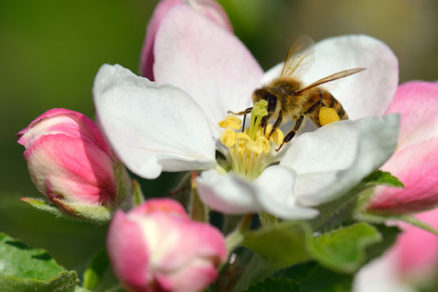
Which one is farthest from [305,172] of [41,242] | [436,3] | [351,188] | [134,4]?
[436,3]

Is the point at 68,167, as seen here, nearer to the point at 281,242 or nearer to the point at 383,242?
the point at 281,242

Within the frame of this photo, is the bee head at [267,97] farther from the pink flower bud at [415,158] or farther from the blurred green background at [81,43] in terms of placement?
the blurred green background at [81,43]

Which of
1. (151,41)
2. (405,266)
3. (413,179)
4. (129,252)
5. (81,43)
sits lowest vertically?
(405,266)

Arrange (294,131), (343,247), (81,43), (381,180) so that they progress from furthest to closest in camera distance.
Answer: (81,43) → (294,131) → (381,180) → (343,247)

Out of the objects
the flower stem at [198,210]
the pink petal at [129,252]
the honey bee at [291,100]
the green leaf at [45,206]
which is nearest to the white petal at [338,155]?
the honey bee at [291,100]

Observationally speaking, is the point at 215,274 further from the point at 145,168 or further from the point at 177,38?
the point at 177,38

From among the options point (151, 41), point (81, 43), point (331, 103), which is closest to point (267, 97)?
point (331, 103)
